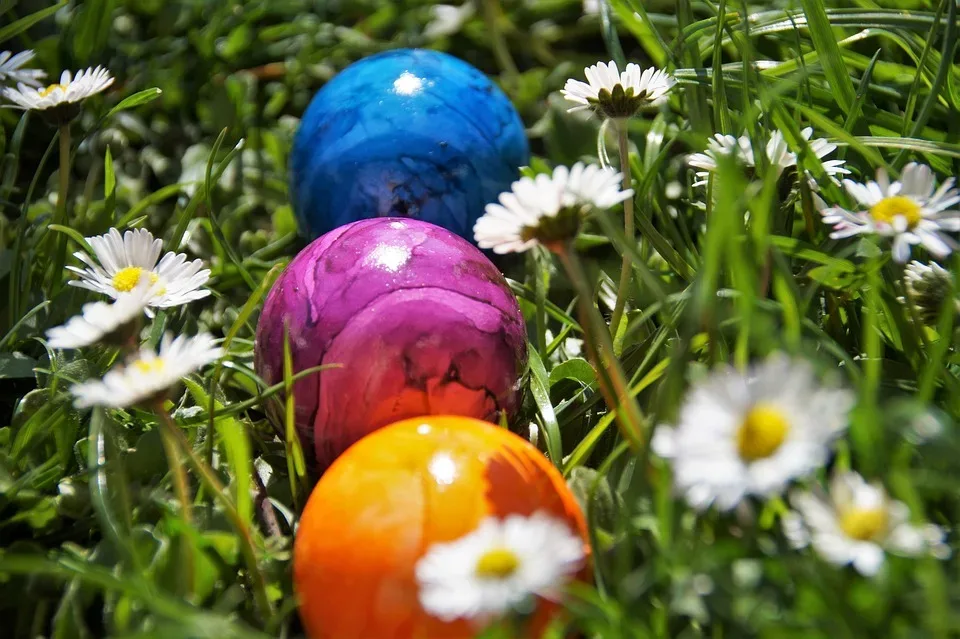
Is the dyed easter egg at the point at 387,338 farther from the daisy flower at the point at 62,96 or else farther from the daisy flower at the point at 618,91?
the daisy flower at the point at 62,96

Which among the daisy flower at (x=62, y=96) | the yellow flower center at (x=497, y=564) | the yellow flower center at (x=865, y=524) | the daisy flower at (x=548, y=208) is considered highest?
the daisy flower at (x=62, y=96)

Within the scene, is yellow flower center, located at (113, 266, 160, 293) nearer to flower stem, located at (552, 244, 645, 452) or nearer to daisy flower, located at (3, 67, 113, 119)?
daisy flower, located at (3, 67, 113, 119)

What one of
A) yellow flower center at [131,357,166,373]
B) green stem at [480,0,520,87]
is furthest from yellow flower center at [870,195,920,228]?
green stem at [480,0,520,87]

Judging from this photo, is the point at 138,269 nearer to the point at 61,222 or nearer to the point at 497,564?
the point at 61,222

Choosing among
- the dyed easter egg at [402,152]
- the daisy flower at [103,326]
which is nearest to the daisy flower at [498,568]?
the daisy flower at [103,326]

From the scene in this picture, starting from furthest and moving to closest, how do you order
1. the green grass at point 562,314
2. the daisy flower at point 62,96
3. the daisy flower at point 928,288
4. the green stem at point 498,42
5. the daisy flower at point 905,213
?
1. the green stem at point 498,42
2. the daisy flower at point 62,96
3. the daisy flower at point 928,288
4. the daisy flower at point 905,213
5. the green grass at point 562,314

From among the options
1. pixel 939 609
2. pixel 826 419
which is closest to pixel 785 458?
pixel 826 419

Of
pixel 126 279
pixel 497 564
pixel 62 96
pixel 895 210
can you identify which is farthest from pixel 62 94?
pixel 895 210

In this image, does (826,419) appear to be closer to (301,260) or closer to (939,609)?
(939,609)
